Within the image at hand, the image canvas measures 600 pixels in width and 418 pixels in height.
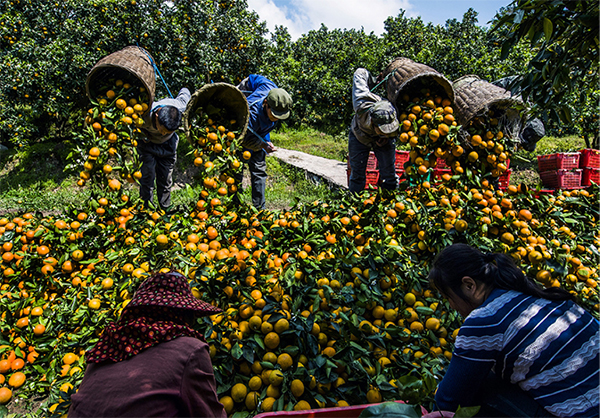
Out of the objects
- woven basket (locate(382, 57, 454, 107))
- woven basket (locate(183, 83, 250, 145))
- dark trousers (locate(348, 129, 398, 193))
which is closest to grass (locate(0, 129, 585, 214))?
dark trousers (locate(348, 129, 398, 193))

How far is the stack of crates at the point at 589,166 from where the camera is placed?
6.09m

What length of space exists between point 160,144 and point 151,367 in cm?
315

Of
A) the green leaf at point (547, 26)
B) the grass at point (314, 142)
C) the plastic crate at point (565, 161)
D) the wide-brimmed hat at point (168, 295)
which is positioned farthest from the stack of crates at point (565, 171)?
the wide-brimmed hat at point (168, 295)

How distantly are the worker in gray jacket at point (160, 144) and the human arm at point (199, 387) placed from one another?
6.07 feet

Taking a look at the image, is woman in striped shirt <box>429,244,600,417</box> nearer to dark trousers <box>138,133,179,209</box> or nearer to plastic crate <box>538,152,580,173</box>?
dark trousers <box>138,133,179,209</box>

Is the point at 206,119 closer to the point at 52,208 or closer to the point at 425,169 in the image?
the point at 425,169

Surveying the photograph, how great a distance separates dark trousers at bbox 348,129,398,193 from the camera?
140 inches

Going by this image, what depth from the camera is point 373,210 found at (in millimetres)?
2496

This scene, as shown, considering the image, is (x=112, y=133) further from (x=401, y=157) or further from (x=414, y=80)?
(x=401, y=157)

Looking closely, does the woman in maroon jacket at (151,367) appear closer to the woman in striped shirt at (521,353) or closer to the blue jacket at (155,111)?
the woman in striped shirt at (521,353)

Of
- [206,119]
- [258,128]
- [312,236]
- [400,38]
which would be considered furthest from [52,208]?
[400,38]

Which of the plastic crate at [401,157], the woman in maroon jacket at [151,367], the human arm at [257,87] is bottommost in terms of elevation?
the woman in maroon jacket at [151,367]

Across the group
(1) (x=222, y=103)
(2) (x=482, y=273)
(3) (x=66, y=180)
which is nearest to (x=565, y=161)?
(1) (x=222, y=103)

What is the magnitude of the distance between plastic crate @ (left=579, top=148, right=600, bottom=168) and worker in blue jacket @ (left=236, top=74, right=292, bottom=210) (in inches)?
223
